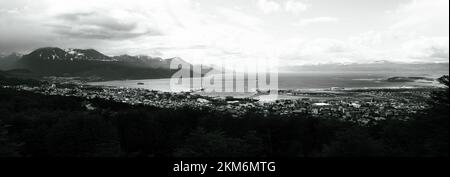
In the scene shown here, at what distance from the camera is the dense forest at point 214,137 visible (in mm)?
17188

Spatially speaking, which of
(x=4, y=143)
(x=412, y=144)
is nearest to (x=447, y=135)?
(x=412, y=144)

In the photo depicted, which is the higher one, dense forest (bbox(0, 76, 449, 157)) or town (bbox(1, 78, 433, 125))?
dense forest (bbox(0, 76, 449, 157))

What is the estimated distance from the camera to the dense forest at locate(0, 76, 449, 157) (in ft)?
56.4

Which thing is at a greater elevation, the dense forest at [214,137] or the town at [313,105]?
the dense forest at [214,137]

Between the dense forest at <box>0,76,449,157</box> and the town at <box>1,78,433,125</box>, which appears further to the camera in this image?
the town at <box>1,78,433,125</box>

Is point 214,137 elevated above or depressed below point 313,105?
above

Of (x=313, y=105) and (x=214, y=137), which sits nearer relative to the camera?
(x=214, y=137)

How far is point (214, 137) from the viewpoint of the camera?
64.7ft

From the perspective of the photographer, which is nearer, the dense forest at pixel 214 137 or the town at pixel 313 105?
the dense forest at pixel 214 137

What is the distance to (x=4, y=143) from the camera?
17.1 m
